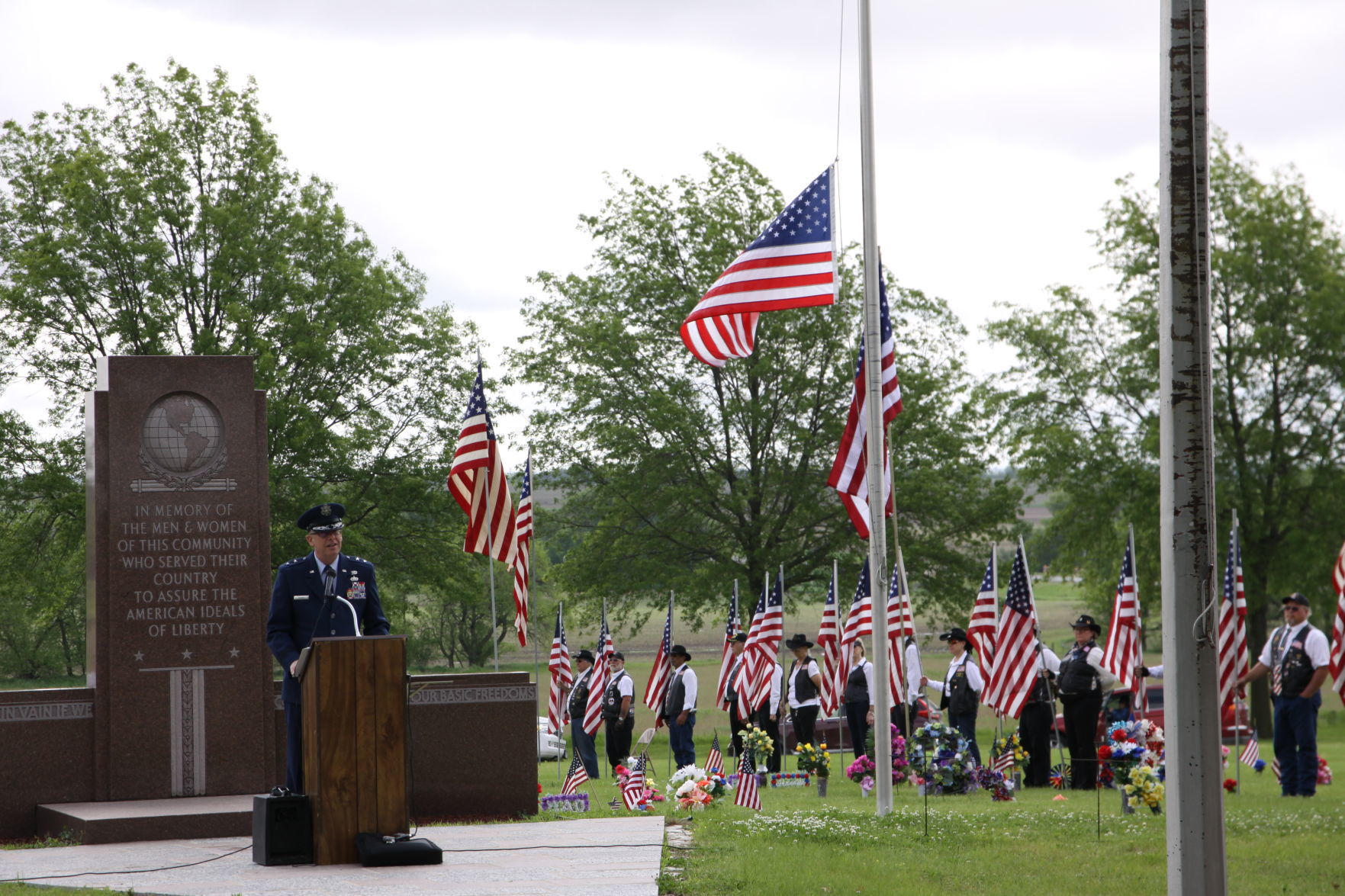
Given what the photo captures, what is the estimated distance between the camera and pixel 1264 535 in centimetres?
2881

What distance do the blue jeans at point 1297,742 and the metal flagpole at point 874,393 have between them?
4214mm

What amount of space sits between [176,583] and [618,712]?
10.3m

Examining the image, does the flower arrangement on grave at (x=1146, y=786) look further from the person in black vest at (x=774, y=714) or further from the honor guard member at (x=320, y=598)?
the person in black vest at (x=774, y=714)

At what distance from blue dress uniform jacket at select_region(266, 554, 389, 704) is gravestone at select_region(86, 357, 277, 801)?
2530 mm

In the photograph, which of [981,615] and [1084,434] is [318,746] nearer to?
[981,615]

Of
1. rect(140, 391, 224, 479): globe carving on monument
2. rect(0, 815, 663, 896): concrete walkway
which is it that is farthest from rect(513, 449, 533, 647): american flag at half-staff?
rect(0, 815, 663, 896): concrete walkway

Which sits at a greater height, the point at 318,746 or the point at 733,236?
the point at 733,236

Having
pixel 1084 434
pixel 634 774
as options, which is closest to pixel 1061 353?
pixel 1084 434

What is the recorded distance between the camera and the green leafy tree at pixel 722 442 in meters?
29.2

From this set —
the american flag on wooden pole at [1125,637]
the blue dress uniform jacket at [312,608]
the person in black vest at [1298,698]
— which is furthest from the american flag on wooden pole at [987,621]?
the blue dress uniform jacket at [312,608]

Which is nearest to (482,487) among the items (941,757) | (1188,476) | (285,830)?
(941,757)

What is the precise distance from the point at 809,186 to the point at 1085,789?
693 cm

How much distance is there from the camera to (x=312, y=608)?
7.95 m

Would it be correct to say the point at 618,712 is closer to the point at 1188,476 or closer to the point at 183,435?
the point at 183,435
